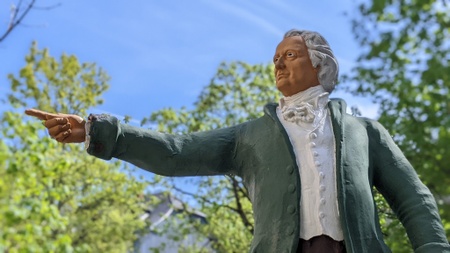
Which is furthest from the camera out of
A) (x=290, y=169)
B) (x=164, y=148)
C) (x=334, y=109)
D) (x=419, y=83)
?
(x=419, y=83)

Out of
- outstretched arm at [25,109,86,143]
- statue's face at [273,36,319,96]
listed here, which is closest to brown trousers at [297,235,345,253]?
statue's face at [273,36,319,96]

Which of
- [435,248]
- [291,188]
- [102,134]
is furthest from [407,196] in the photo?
[102,134]

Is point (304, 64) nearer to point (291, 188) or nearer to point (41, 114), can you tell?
point (291, 188)

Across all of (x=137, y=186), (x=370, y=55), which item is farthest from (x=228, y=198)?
(x=370, y=55)

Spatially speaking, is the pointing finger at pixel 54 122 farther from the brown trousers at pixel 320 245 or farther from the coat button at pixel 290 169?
the brown trousers at pixel 320 245

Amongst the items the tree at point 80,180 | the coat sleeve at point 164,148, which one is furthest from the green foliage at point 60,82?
the coat sleeve at point 164,148

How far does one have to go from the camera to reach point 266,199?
319cm

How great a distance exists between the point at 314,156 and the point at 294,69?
52 centimetres

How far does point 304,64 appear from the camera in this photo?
3.46 m

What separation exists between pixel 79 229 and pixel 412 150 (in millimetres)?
12473

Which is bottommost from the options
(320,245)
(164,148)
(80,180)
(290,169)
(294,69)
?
(320,245)

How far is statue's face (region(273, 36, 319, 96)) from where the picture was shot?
3.44 meters

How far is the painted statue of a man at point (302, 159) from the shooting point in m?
Answer: 3.05

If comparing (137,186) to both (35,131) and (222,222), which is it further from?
(35,131)
